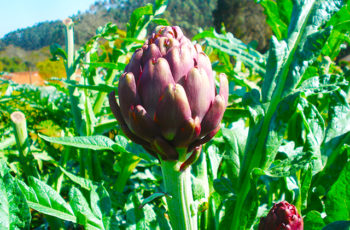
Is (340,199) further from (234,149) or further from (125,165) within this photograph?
(125,165)

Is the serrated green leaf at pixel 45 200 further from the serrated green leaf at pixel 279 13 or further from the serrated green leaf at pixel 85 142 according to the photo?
the serrated green leaf at pixel 279 13

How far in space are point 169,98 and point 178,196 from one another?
16 centimetres

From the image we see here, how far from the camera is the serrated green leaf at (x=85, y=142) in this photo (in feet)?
1.82

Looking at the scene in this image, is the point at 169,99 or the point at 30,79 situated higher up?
the point at 169,99

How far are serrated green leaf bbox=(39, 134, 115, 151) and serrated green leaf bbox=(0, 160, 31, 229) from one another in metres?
0.13

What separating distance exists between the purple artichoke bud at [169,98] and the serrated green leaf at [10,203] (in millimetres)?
172

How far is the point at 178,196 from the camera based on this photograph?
0.45m

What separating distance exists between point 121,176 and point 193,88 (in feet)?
1.44

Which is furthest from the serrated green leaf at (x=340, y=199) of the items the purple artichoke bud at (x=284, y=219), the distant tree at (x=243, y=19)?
the distant tree at (x=243, y=19)

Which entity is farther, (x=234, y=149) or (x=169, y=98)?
(x=234, y=149)

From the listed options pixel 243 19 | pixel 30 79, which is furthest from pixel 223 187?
pixel 243 19

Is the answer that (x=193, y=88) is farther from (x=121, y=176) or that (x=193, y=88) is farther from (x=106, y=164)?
(x=106, y=164)

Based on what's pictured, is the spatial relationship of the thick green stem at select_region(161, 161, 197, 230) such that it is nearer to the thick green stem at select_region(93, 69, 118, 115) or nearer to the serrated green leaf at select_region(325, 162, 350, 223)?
the serrated green leaf at select_region(325, 162, 350, 223)

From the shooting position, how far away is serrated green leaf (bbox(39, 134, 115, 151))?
556mm
